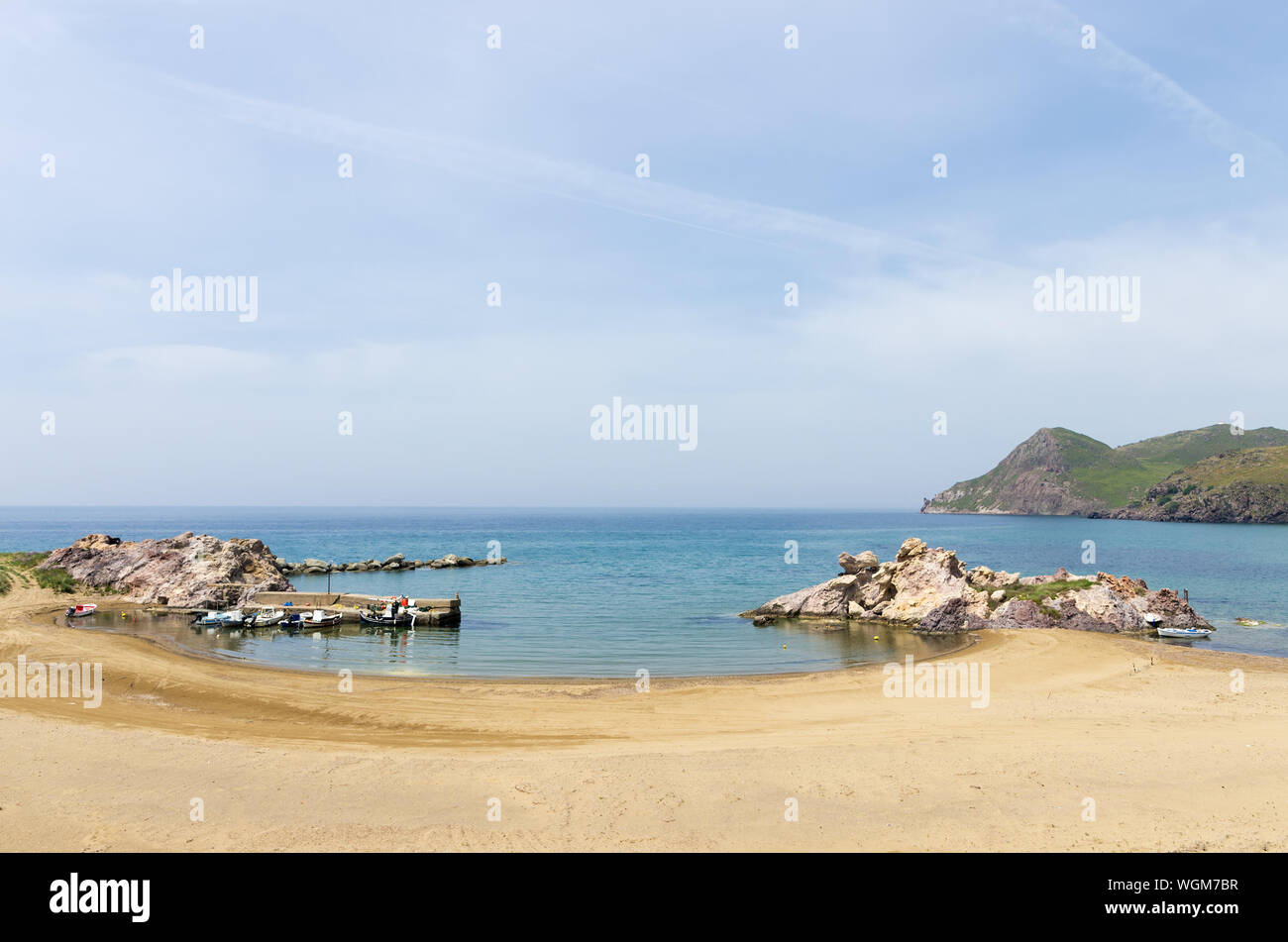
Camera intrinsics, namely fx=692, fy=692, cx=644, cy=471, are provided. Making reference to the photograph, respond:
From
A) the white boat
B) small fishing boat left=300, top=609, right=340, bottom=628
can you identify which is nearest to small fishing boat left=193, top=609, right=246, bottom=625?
small fishing boat left=300, top=609, right=340, bottom=628

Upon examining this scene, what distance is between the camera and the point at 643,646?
134ft

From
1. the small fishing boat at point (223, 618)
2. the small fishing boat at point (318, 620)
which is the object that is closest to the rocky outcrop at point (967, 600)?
the small fishing boat at point (318, 620)

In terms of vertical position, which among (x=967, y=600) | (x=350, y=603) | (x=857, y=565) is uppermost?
(x=857, y=565)

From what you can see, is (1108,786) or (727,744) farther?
(727,744)

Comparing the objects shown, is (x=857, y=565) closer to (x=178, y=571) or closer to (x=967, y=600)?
(x=967, y=600)

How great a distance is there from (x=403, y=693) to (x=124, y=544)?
187 feet

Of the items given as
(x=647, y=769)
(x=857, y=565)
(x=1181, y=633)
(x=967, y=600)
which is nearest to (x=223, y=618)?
(x=647, y=769)

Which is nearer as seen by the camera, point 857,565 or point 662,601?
point 857,565

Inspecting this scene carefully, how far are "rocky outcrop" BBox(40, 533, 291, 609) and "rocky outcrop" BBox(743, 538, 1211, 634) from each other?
42.4 metres

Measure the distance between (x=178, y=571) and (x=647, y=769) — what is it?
5880 centimetres

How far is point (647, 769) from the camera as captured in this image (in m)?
17.1

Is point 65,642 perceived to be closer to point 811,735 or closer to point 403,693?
point 403,693

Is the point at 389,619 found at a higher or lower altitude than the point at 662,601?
higher

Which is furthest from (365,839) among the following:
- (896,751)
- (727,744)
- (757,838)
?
(896,751)
